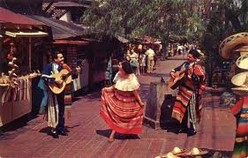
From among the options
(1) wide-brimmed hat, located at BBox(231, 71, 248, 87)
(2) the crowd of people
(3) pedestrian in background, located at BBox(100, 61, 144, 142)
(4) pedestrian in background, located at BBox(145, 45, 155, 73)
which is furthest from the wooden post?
(4) pedestrian in background, located at BBox(145, 45, 155, 73)

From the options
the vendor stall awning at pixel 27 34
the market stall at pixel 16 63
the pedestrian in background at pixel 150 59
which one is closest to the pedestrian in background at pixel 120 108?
the market stall at pixel 16 63

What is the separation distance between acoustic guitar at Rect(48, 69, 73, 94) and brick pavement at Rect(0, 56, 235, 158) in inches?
40.7

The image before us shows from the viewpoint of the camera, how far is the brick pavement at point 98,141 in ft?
29.7

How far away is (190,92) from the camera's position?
10492 mm

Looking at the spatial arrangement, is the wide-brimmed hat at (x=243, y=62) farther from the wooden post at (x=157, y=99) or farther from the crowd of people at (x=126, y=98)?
the wooden post at (x=157, y=99)

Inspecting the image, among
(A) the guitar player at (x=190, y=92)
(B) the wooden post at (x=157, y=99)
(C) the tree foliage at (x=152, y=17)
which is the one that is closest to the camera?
(A) the guitar player at (x=190, y=92)

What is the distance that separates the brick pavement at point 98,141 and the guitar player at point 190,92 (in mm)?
352

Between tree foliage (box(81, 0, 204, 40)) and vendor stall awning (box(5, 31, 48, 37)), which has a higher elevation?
tree foliage (box(81, 0, 204, 40))

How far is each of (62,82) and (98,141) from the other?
1415 millimetres

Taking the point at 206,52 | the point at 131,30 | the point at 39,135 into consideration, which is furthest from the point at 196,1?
the point at 39,135

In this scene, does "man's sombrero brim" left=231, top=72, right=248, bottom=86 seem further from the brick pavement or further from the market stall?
the market stall

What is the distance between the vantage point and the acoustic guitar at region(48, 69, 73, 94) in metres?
10.2

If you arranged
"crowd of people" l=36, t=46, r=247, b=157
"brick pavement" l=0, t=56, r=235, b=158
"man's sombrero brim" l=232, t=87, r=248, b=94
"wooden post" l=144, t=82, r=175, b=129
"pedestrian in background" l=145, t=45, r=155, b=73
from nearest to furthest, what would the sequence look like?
"man's sombrero brim" l=232, t=87, r=248, b=94 → "brick pavement" l=0, t=56, r=235, b=158 → "crowd of people" l=36, t=46, r=247, b=157 → "wooden post" l=144, t=82, r=175, b=129 → "pedestrian in background" l=145, t=45, r=155, b=73

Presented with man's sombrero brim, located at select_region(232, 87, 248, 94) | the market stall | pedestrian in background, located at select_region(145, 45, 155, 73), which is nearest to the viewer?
man's sombrero brim, located at select_region(232, 87, 248, 94)
